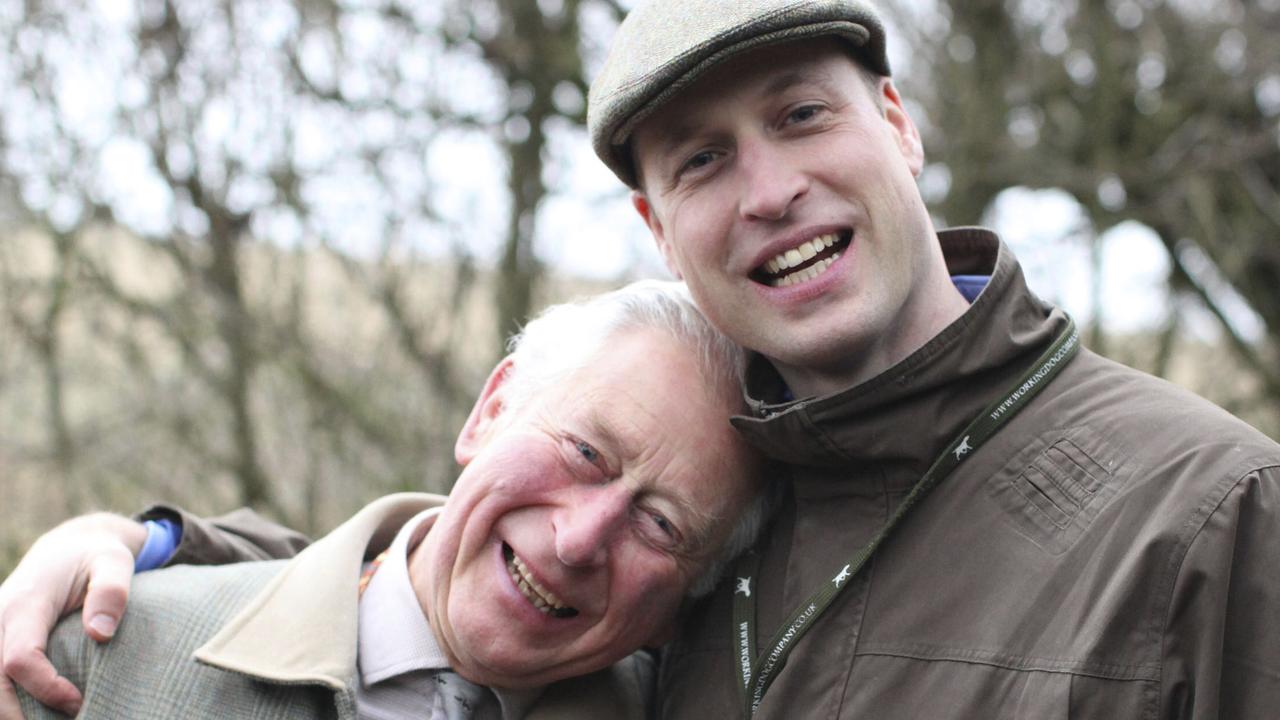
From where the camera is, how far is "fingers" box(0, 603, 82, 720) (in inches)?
82.5

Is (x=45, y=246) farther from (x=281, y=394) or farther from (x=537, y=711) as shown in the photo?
(x=537, y=711)

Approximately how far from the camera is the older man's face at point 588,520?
2.20m

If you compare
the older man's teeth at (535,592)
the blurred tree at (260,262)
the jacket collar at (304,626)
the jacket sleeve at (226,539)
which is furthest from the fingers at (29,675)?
the blurred tree at (260,262)

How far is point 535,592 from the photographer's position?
7.29 feet

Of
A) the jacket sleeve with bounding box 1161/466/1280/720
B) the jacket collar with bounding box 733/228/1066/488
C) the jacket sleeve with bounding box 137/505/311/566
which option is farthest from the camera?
the jacket sleeve with bounding box 137/505/311/566

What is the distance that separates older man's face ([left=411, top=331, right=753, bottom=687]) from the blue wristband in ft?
2.23

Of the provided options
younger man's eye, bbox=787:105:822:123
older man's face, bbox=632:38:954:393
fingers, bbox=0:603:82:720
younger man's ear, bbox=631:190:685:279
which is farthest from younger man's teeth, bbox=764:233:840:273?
fingers, bbox=0:603:82:720

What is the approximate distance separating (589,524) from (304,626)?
1.87 ft

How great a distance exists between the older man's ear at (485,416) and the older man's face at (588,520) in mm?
174

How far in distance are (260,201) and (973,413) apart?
536 centimetres

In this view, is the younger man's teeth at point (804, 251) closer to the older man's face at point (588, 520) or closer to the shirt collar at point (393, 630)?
the older man's face at point (588, 520)

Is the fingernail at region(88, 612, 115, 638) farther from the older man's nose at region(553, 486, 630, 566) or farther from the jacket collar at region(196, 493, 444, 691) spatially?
the older man's nose at region(553, 486, 630, 566)

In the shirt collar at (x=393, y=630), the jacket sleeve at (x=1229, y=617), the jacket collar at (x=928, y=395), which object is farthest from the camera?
the shirt collar at (x=393, y=630)

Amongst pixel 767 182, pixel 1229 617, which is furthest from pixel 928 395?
pixel 1229 617
